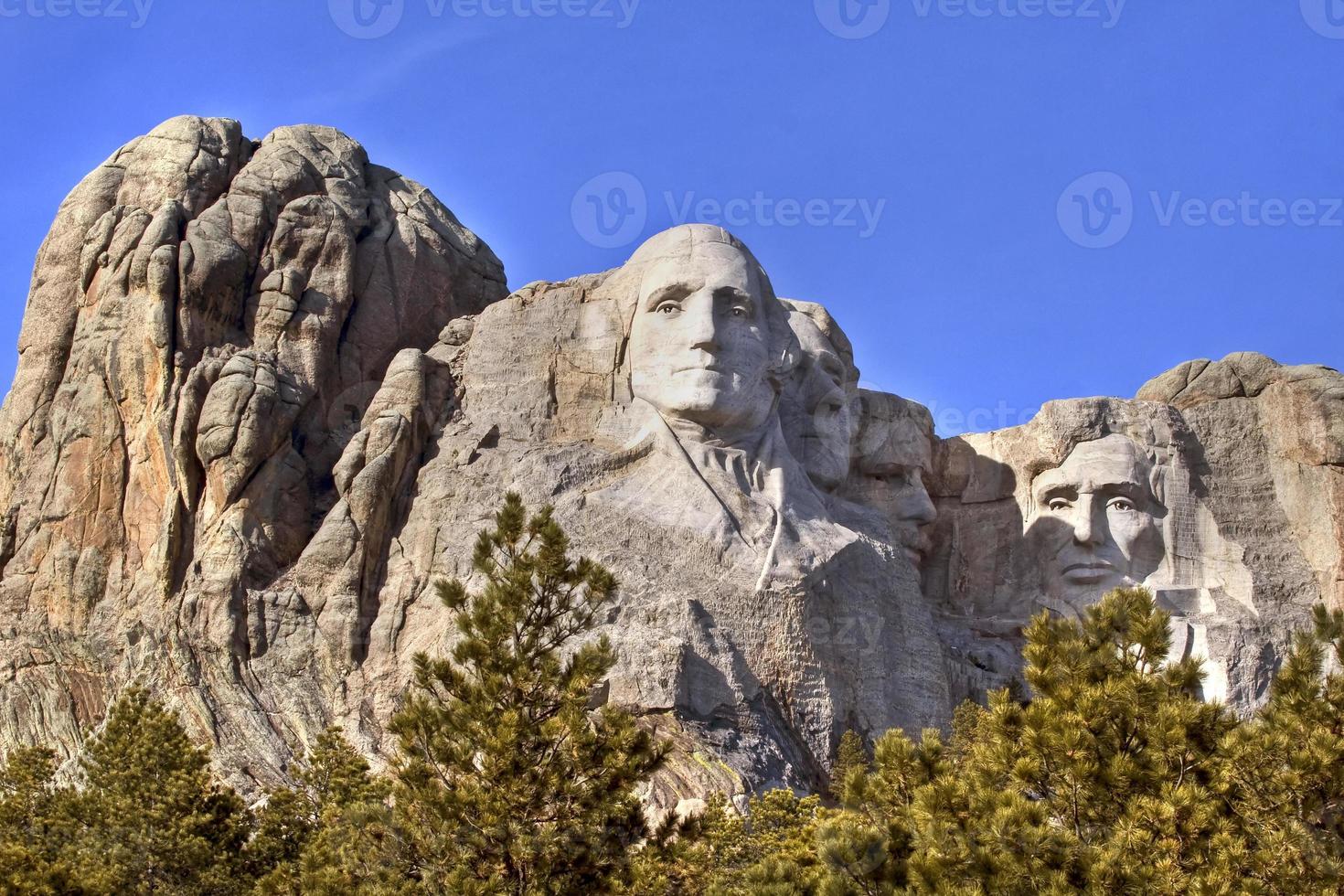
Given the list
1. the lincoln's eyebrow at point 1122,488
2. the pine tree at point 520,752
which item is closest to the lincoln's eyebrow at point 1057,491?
the lincoln's eyebrow at point 1122,488

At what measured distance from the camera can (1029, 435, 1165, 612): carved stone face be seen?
31.0 meters

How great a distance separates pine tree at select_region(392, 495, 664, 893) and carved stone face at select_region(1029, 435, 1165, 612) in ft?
40.2

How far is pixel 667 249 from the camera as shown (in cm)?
2873

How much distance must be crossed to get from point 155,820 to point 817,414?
10760 millimetres

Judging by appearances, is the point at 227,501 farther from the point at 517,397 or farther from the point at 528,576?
the point at 528,576

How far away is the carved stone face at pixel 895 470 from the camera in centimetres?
3097

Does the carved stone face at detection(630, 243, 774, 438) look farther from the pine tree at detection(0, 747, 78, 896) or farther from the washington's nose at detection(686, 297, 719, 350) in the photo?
the pine tree at detection(0, 747, 78, 896)

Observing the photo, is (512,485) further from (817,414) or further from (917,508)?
(917,508)

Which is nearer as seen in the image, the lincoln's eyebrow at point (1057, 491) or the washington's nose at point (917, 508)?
the washington's nose at point (917, 508)

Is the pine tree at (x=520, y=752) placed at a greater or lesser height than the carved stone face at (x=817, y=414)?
lesser

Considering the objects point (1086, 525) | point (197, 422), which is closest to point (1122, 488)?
point (1086, 525)

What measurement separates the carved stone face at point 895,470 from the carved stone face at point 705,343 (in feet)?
9.64

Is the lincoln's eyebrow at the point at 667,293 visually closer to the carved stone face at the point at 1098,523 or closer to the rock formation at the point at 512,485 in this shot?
the rock formation at the point at 512,485

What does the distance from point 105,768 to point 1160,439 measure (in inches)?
585
